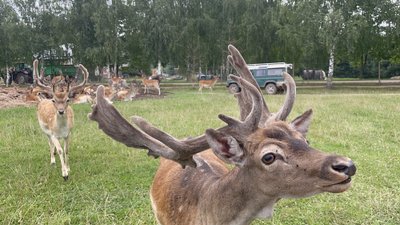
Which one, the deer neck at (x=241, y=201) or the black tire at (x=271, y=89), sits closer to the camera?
the deer neck at (x=241, y=201)

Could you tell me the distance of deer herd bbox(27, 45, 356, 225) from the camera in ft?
6.93

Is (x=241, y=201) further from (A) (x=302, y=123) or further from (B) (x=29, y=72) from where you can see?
(B) (x=29, y=72)

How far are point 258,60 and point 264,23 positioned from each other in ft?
10.2

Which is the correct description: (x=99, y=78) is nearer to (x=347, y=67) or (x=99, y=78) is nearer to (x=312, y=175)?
(x=347, y=67)

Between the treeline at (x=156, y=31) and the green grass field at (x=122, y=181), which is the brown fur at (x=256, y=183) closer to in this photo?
the green grass field at (x=122, y=181)

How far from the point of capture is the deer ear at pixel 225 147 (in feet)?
7.43

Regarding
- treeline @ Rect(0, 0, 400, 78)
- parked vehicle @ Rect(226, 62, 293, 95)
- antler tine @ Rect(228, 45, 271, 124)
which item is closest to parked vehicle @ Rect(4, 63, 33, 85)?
treeline @ Rect(0, 0, 400, 78)

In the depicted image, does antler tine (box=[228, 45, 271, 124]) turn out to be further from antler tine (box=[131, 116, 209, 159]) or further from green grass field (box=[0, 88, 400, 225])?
green grass field (box=[0, 88, 400, 225])

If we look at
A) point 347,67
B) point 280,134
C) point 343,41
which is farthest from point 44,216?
point 347,67

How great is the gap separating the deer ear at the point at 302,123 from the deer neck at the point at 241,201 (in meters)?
0.45

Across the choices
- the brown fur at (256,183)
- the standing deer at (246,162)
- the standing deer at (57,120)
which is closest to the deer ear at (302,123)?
the standing deer at (246,162)

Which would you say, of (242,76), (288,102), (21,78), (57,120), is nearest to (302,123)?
(288,102)

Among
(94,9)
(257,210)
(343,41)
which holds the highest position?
(94,9)

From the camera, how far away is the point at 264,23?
3092 cm
